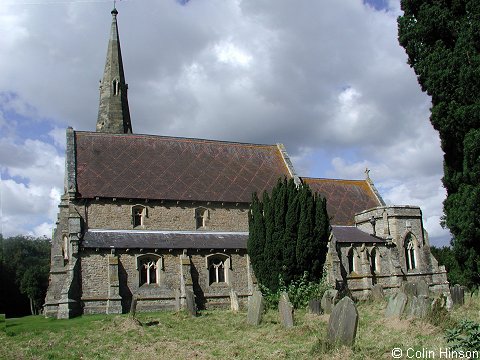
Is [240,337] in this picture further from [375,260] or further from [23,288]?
[23,288]

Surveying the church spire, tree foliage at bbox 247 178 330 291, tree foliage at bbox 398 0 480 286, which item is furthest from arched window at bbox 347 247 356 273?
the church spire

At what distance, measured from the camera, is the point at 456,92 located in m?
16.3

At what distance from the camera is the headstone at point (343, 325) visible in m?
11.0

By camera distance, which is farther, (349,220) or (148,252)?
(349,220)

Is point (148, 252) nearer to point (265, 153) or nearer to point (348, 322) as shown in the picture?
point (265, 153)

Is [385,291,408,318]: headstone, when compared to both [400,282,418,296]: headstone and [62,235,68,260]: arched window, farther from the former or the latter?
[62,235,68,260]: arched window

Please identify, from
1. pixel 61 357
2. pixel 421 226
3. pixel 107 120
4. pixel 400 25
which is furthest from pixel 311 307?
pixel 107 120

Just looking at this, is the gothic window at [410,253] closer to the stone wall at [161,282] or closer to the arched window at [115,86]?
the stone wall at [161,282]

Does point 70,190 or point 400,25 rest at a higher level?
point 400,25

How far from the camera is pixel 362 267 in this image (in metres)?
29.0

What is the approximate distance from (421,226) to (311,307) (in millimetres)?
15739

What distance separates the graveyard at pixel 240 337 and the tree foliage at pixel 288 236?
4.80m

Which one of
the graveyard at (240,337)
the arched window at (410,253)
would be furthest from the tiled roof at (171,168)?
the graveyard at (240,337)

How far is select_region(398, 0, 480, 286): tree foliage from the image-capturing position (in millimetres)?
15773
